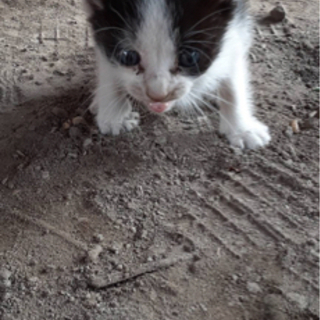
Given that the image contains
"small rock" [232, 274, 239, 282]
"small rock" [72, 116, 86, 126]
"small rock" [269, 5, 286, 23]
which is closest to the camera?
"small rock" [232, 274, 239, 282]

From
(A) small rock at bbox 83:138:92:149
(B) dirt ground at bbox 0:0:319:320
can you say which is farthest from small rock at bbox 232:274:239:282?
(A) small rock at bbox 83:138:92:149

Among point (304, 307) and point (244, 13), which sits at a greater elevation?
point (244, 13)

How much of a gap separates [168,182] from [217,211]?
0.76 feet

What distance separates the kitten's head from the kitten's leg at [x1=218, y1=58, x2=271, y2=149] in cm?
36

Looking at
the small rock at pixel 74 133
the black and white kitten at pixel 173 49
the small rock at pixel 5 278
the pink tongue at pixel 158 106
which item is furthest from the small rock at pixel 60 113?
the small rock at pixel 5 278

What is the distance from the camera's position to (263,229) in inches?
71.1

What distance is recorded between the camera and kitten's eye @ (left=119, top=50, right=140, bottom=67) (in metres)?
1.80

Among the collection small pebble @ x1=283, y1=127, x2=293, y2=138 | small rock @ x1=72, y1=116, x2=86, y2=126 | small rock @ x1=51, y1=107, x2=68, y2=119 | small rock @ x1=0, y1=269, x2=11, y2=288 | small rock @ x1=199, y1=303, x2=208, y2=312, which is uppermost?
small rock @ x1=51, y1=107, x2=68, y2=119

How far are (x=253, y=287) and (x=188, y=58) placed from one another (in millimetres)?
778

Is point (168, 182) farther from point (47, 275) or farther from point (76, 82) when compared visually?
point (76, 82)

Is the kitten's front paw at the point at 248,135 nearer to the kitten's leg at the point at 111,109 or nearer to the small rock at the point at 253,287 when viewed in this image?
the kitten's leg at the point at 111,109

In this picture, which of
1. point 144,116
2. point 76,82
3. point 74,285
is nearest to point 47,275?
point 74,285

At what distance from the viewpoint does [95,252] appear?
1.76 meters

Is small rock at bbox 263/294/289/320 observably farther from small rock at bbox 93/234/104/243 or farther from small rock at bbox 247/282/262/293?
small rock at bbox 93/234/104/243
